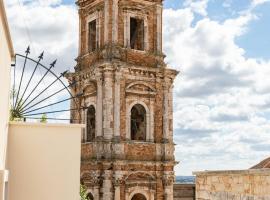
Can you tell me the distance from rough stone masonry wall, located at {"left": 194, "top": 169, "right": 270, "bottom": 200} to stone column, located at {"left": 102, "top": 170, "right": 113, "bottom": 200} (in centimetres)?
1255

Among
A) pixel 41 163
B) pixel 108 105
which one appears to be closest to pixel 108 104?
pixel 108 105

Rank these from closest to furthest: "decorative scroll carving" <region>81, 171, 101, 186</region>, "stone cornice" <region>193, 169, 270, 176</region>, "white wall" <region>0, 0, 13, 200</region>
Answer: "white wall" <region>0, 0, 13, 200</region> < "stone cornice" <region>193, 169, 270, 176</region> < "decorative scroll carving" <region>81, 171, 101, 186</region>

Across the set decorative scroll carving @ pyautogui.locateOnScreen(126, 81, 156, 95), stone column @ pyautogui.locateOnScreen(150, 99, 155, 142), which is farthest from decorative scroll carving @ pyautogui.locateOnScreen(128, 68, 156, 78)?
stone column @ pyautogui.locateOnScreen(150, 99, 155, 142)

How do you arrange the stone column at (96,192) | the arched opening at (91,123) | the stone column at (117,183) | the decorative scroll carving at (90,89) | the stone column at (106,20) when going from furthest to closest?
1. the arched opening at (91,123)
2. the decorative scroll carving at (90,89)
3. the stone column at (106,20)
4. the stone column at (96,192)
5. the stone column at (117,183)

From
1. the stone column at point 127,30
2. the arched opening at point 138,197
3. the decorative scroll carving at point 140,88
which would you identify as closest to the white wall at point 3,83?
the decorative scroll carving at point 140,88

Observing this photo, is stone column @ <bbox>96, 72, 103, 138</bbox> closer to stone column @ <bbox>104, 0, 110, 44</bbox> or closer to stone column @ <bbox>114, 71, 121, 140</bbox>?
stone column @ <bbox>114, 71, 121, 140</bbox>

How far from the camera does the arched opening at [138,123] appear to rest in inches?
983

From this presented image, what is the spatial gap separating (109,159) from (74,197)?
14.9 m

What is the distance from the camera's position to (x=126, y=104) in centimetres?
2412

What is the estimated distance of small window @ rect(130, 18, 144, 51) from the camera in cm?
2580

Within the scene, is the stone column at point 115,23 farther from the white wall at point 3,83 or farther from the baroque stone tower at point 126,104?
the white wall at point 3,83

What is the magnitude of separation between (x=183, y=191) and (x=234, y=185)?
18.0 metres

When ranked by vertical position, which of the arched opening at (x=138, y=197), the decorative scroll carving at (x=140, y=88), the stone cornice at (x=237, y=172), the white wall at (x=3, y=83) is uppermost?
the decorative scroll carving at (x=140, y=88)

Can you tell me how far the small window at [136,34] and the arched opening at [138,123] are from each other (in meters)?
3.25
